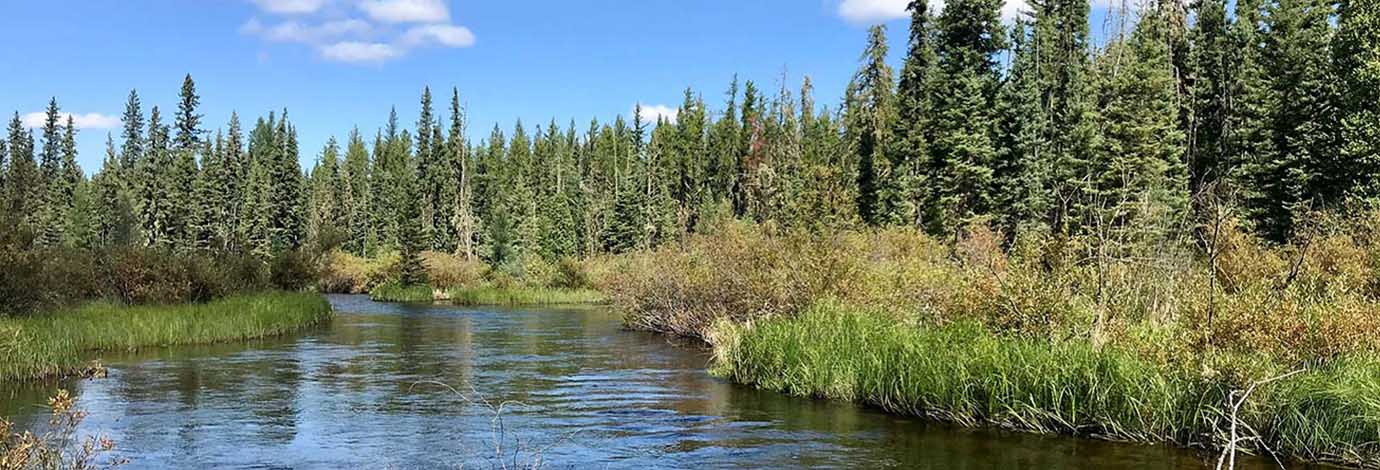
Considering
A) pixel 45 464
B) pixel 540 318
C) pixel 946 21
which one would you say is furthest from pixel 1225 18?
pixel 45 464

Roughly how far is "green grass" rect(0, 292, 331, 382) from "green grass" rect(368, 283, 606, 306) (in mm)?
18430

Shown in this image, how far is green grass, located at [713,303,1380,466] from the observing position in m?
12.9

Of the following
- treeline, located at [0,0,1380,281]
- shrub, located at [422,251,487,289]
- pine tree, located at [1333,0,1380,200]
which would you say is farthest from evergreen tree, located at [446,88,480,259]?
pine tree, located at [1333,0,1380,200]

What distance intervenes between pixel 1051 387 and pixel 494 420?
7.60 metres

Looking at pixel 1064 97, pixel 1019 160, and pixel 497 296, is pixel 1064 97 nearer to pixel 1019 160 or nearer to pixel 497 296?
pixel 1019 160

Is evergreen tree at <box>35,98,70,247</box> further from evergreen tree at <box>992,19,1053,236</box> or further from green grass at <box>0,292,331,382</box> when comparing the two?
evergreen tree at <box>992,19,1053,236</box>

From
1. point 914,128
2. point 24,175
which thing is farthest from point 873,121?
point 24,175

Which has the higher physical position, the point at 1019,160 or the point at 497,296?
the point at 1019,160

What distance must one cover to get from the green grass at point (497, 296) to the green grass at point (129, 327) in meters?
18.4

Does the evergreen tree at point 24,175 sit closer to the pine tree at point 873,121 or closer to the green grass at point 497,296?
the green grass at point 497,296

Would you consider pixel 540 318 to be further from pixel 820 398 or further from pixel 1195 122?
pixel 1195 122

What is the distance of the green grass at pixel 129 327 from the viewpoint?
20.6m

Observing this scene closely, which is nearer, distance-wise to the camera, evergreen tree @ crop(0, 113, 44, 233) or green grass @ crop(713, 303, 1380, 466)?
green grass @ crop(713, 303, 1380, 466)

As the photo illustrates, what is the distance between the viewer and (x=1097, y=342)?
15.9 meters
